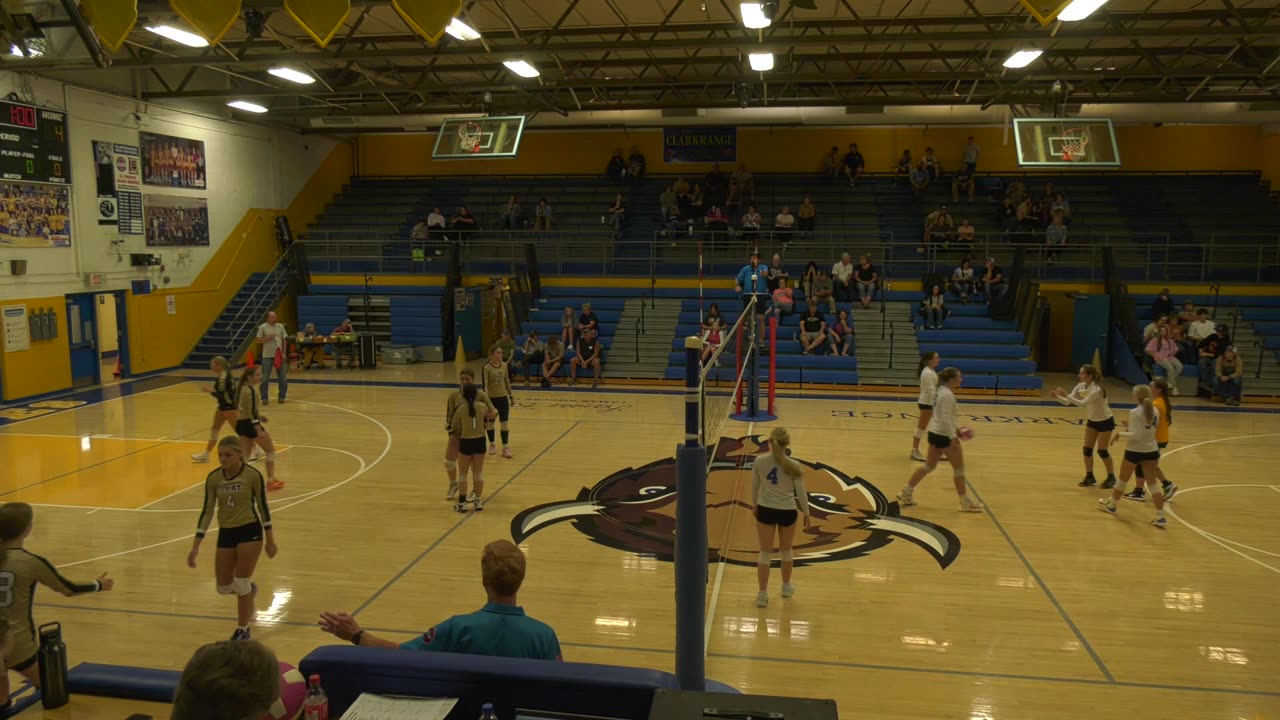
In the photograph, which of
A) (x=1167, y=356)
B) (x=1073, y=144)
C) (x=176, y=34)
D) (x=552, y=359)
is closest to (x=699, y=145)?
(x=552, y=359)

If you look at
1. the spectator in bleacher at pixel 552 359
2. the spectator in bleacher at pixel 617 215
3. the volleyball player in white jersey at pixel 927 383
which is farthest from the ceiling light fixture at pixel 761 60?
the spectator in bleacher at pixel 617 215

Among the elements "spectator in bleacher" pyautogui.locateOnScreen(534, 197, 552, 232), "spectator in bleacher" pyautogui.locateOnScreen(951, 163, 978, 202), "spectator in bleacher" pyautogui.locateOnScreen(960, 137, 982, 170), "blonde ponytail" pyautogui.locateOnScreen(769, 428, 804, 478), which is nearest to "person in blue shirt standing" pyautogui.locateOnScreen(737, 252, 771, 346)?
"spectator in bleacher" pyautogui.locateOnScreen(534, 197, 552, 232)

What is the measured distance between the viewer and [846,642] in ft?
22.0

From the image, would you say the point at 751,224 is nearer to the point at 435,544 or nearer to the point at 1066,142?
the point at 1066,142

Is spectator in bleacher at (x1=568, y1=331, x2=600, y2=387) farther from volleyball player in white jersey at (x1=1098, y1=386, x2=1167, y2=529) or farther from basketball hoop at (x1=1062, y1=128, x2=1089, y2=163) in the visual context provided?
volleyball player in white jersey at (x1=1098, y1=386, x2=1167, y2=529)

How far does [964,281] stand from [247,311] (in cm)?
1975

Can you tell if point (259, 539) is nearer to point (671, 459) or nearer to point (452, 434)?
point (452, 434)

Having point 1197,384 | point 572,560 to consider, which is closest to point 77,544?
point 572,560

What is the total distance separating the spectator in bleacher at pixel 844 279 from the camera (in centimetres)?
2219

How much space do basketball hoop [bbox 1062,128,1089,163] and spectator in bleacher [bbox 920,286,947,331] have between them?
5129 mm

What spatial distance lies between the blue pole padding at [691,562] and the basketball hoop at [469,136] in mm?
13521

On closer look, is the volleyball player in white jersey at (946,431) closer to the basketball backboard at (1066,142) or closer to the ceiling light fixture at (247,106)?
the basketball backboard at (1066,142)

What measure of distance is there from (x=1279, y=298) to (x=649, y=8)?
17.3 meters

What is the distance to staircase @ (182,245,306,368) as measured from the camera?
2262cm
